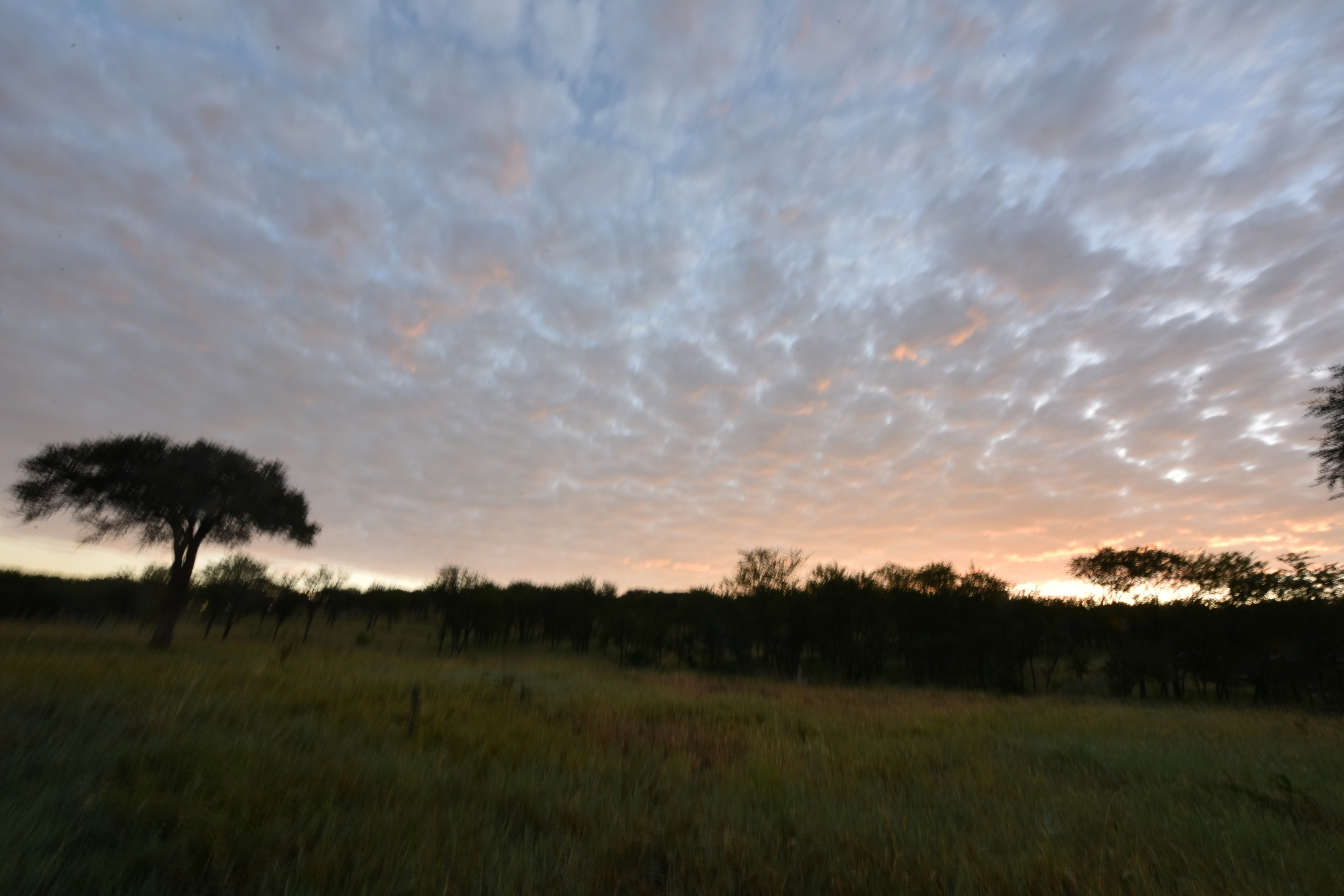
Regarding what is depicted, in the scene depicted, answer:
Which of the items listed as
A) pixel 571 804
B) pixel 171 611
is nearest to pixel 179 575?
pixel 171 611

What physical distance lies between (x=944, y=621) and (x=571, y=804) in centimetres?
4810

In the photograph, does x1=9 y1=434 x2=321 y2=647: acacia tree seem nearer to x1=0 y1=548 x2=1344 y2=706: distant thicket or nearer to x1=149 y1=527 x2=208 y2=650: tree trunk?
x1=149 y1=527 x2=208 y2=650: tree trunk

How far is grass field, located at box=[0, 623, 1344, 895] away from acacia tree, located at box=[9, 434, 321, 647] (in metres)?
14.3

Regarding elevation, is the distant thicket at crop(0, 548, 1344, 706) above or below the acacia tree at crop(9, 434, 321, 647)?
below

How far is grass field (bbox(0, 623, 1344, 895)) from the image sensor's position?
3.67 m

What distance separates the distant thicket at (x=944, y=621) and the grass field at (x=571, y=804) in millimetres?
33183

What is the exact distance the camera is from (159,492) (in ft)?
70.6

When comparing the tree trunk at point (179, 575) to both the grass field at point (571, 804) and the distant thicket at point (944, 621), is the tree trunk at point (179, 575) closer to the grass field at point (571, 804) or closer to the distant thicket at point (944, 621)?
the grass field at point (571, 804)

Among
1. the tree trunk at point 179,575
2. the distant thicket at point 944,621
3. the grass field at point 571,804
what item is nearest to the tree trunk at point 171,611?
the tree trunk at point 179,575

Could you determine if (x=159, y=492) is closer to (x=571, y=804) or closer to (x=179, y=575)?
(x=179, y=575)

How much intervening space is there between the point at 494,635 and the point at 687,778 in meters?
63.2

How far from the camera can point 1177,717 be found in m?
19.5

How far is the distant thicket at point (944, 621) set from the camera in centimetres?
3244

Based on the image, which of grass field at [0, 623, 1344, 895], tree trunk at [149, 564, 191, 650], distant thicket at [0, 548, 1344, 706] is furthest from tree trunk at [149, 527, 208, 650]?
distant thicket at [0, 548, 1344, 706]
